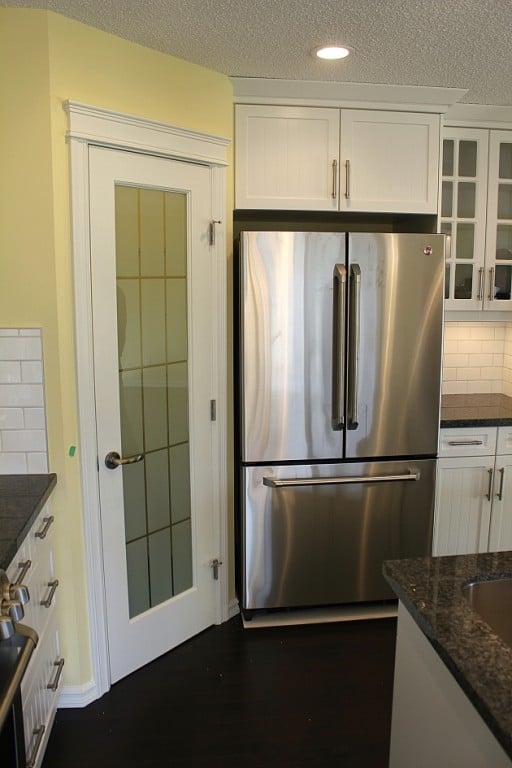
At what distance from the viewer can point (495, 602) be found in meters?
1.39

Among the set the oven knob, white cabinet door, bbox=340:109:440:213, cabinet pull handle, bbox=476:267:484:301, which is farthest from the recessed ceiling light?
the oven knob

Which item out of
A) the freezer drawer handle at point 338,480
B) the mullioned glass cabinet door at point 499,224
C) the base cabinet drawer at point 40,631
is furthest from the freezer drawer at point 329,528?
the mullioned glass cabinet door at point 499,224

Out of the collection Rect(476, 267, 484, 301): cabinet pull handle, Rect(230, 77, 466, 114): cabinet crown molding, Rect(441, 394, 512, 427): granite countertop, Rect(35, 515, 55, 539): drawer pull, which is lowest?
Rect(35, 515, 55, 539): drawer pull

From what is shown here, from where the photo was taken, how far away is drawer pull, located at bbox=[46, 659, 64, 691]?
1.99 metres

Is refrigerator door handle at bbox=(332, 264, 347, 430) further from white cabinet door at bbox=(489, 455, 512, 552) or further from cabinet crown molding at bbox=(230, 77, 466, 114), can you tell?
white cabinet door at bbox=(489, 455, 512, 552)

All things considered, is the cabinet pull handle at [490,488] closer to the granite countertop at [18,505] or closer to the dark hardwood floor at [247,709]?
the dark hardwood floor at [247,709]

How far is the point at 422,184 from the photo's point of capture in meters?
2.79

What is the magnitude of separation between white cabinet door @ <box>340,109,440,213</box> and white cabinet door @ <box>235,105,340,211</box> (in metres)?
0.07

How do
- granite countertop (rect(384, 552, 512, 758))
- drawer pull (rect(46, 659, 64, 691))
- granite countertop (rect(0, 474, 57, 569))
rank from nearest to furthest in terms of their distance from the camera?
granite countertop (rect(384, 552, 512, 758)), granite countertop (rect(0, 474, 57, 569)), drawer pull (rect(46, 659, 64, 691))

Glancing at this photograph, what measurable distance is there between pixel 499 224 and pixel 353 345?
3.84 feet

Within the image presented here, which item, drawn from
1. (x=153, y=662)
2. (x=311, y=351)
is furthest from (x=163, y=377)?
(x=153, y=662)

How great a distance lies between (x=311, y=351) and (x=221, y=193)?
2.60ft

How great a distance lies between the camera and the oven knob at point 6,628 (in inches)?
49.6

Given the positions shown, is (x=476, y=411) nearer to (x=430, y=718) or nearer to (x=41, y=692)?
(x=430, y=718)
